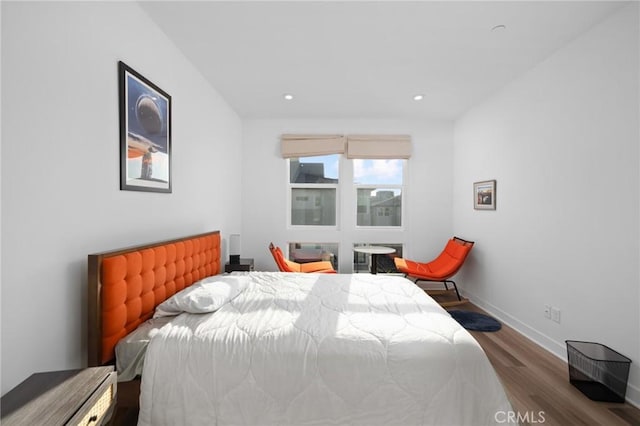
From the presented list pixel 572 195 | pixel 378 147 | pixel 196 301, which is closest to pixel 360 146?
pixel 378 147

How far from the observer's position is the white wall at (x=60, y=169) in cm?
120

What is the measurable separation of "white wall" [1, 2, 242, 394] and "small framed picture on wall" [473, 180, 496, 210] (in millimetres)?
3558

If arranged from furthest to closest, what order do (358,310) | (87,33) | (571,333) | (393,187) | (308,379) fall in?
(393,187) < (571,333) < (358,310) < (87,33) < (308,379)

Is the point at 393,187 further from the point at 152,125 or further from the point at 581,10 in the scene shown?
the point at 152,125

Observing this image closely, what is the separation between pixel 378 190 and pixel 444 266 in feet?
4.93

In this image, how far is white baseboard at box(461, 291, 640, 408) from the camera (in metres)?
1.88

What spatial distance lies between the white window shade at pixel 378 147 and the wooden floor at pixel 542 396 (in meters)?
2.80

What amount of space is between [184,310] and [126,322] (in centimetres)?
30

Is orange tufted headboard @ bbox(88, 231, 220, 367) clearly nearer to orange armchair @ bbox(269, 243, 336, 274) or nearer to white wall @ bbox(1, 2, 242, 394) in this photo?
white wall @ bbox(1, 2, 242, 394)

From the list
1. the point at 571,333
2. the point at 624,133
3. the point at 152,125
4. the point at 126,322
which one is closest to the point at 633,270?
the point at 571,333

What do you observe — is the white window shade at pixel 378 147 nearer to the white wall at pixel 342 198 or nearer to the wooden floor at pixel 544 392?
the white wall at pixel 342 198

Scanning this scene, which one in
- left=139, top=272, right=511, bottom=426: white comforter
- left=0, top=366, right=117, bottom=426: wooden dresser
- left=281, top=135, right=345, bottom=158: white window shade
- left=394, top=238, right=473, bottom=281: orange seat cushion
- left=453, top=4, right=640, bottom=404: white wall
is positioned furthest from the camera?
left=281, top=135, right=345, bottom=158: white window shade

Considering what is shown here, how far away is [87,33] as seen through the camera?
1.54 meters

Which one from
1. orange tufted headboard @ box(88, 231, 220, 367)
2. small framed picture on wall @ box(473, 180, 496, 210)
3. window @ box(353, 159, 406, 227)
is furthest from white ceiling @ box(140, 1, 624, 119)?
orange tufted headboard @ box(88, 231, 220, 367)
